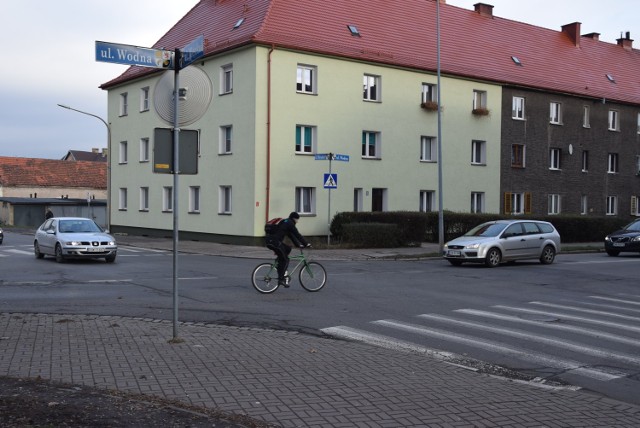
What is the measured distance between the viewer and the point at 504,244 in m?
21.9

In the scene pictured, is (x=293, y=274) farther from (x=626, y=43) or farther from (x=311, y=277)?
(x=626, y=43)

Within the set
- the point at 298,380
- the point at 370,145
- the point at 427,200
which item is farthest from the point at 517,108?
the point at 298,380

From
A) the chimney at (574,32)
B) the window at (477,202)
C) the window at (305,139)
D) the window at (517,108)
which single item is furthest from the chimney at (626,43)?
the window at (305,139)

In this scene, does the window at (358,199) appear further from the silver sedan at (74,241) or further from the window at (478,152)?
the silver sedan at (74,241)

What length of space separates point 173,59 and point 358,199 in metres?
26.1

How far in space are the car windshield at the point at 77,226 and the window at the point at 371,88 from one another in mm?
15480

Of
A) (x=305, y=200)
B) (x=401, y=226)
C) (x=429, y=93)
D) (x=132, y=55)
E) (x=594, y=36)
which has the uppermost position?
(x=594, y=36)

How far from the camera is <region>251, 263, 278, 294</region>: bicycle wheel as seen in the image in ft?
46.5

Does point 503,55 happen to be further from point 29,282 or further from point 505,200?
point 29,282

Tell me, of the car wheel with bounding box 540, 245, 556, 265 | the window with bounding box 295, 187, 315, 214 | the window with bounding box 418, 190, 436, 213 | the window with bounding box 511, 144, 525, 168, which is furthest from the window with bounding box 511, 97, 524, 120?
the car wheel with bounding box 540, 245, 556, 265

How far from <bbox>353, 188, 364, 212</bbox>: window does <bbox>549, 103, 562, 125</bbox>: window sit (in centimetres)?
1481

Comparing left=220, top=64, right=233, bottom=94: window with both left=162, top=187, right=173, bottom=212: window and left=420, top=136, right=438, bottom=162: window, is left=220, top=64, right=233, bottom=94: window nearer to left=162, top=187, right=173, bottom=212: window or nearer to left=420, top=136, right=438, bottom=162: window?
left=162, top=187, right=173, bottom=212: window

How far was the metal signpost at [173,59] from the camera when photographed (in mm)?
7527

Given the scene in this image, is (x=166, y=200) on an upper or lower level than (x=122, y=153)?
lower
